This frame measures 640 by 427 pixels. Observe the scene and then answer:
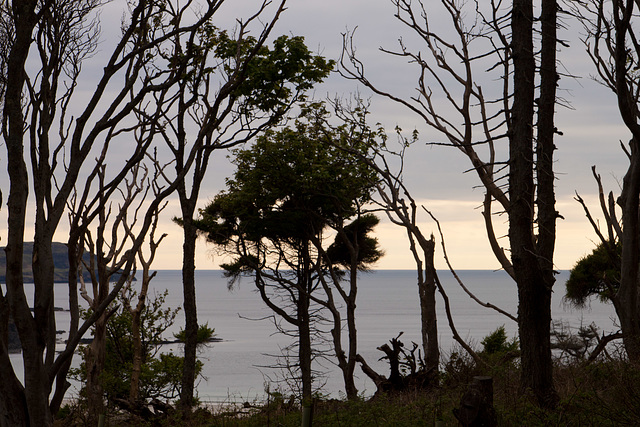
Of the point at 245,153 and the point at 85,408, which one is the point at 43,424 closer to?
the point at 85,408

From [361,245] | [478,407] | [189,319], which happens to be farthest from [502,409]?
[361,245]

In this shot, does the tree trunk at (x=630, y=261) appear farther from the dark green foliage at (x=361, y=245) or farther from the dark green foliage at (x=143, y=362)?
the dark green foliage at (x=143, y=362)

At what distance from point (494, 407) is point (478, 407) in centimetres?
132

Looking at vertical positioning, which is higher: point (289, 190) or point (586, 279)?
point (289, 190)

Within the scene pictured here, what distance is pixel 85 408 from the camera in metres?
13.1

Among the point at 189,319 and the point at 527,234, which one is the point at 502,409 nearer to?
the point at 527,234

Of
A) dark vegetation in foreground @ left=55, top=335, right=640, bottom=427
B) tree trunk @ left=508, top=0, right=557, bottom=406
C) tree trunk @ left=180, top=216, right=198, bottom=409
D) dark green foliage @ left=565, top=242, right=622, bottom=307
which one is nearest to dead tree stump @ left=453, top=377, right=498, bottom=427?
dark vegetation in foreground @ left=55, top=335, right=640, bottom=427

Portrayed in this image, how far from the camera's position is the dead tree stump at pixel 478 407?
6691mm

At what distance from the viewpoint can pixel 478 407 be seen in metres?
6.69

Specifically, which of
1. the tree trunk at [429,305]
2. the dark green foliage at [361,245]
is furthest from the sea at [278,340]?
the tree trunk at [429,305]

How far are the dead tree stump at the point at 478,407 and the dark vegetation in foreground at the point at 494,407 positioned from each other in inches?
5.4

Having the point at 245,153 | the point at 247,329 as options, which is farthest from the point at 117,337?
the point at 247,329

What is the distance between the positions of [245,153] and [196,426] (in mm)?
13982

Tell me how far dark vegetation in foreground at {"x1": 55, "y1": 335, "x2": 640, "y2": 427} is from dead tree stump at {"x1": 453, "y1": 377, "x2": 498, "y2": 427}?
0.45 ft
